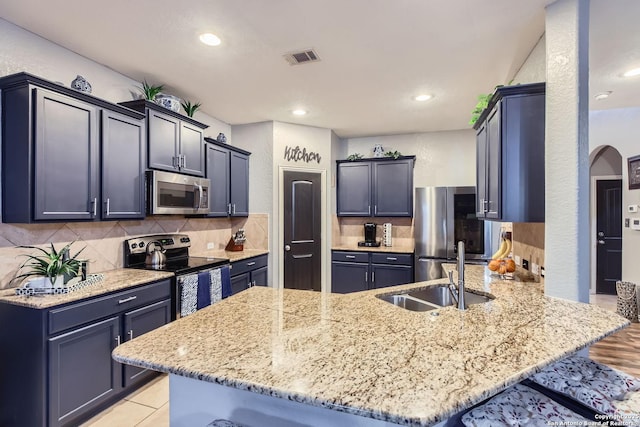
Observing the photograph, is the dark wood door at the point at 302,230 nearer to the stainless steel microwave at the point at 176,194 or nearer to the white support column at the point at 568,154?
the stainless steel microwave at the point at 176,194

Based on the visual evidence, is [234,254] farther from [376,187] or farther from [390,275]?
[376,187]

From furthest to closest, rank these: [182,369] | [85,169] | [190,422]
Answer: [85,169], [190,422], [182,369]

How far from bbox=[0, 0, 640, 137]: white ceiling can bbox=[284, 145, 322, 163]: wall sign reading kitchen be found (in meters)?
0.96

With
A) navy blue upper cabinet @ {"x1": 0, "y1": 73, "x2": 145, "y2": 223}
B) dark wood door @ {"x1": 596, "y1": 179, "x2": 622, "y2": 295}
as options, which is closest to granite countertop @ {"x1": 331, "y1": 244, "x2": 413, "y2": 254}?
navy blue upper cabinet @ {"x1": 0, "y1": 73, "x2": 145, "y2": 223}

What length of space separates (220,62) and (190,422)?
2.54 meters

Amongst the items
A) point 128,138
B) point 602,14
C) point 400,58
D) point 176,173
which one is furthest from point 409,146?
point 128,138

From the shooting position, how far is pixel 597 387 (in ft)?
4.11

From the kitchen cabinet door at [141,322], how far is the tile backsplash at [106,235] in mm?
648

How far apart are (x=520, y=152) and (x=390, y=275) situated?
2.78m

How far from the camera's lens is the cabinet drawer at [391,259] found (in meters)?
4.39

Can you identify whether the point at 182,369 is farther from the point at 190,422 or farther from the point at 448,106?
the point at 448,106

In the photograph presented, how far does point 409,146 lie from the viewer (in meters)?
5.01

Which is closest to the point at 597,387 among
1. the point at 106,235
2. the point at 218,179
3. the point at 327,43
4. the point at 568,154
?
the point at 568,154

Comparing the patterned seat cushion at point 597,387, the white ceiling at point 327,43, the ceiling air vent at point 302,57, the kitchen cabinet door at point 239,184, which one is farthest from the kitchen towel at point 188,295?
the patterned seat cushion at point 597,387
